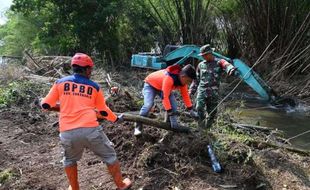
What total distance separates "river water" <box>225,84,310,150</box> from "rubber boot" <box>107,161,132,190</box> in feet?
17.3

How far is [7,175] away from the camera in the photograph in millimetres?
6227

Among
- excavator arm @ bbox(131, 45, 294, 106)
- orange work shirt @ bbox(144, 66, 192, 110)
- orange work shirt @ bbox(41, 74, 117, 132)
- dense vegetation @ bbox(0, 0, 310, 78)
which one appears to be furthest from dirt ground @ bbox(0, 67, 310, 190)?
dense vegetation @ bbox(0, 0, 310, 78)

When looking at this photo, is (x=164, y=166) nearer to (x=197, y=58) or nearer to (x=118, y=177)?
(x=118, y=177)

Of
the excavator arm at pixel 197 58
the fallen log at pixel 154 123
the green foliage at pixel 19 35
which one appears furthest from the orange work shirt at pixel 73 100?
the green foliage at pixel 19 35

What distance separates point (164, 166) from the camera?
6.08 m

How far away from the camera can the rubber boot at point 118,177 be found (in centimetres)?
526

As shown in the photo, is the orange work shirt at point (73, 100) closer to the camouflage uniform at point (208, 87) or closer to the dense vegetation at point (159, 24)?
the camouflage uniform at point (208, 87)

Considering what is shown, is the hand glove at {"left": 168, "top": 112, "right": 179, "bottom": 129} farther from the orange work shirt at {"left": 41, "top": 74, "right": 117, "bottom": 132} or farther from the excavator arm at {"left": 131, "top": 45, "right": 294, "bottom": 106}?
the excavator arm at {"left": 131, "top": 45, "right": 294, "bottom": 106}

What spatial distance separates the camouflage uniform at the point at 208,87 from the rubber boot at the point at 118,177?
2411 mm

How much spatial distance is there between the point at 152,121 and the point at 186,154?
2.38ft

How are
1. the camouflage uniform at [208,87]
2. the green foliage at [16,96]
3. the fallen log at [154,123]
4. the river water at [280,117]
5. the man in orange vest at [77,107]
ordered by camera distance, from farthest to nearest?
the green foliage at [16,96] < the river water at [280,117] < the camouflage uniform at [208,87] < the fallen log at [154,123] < the man in orange vest at [77,107]

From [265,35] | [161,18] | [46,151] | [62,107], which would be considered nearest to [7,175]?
[46,151]

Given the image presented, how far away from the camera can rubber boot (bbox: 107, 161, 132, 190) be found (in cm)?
526

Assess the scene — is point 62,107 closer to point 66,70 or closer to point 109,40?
point 66,70
